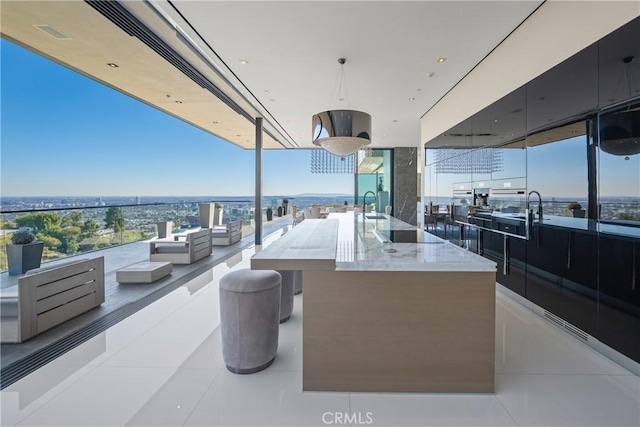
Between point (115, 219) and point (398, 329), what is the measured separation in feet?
23.4

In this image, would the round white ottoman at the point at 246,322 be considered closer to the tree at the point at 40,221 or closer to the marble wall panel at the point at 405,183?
the tree at the point at 40,221

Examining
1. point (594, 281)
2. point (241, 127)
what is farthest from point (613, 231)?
point (241, 127)

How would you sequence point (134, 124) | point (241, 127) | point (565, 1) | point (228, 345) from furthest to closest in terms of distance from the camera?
1. point (134, 124)
2. point (241, 127)
3. point (565, 1)
4. point (228, 345)

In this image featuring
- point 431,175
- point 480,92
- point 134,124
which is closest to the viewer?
point 480,92

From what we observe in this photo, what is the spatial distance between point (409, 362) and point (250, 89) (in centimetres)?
530

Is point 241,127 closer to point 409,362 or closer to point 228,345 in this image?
point 228,345

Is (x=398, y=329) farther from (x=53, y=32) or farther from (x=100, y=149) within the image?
(x=100, y=149)

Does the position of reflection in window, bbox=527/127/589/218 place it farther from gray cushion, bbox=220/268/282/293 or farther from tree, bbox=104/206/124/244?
tree, bbox=104/206/124/244

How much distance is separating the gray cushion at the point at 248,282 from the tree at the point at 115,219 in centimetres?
581

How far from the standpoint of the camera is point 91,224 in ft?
19.7

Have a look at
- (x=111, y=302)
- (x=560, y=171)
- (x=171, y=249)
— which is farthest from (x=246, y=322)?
(x=171, y=249)

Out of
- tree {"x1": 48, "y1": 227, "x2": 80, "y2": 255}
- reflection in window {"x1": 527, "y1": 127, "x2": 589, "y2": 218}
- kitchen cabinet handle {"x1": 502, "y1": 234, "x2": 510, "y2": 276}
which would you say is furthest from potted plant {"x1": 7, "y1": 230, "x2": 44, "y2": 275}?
reflection in window {"x1": 527, "y1": 127, "x2": 589, "y2": 218}

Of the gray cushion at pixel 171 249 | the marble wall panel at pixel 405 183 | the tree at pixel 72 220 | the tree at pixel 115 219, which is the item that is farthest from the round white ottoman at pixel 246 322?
the marble wall panel at pixel 405 183

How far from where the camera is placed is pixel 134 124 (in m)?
13.6
